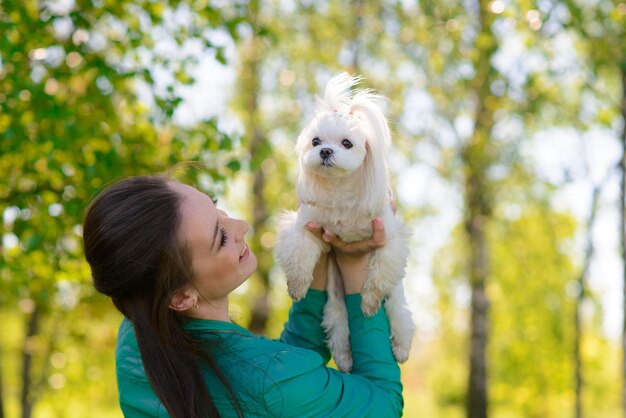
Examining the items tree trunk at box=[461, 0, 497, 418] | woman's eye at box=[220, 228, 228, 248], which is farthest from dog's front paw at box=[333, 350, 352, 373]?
tree trunk at box=[461, 0, 497, 418]

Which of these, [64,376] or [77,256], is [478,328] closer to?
[64,376]

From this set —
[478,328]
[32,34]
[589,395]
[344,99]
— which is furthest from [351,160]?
[589,395]

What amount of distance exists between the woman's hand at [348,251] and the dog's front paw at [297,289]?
0.14 ft

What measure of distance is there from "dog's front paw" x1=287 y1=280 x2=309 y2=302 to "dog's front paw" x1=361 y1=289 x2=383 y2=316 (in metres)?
0.28

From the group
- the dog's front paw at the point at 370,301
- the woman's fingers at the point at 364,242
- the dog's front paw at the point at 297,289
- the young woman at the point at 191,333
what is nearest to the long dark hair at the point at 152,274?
the young woman at the point at 191,333

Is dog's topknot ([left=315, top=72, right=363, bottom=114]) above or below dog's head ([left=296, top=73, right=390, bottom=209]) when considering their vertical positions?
above

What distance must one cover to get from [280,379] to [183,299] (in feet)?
1.22

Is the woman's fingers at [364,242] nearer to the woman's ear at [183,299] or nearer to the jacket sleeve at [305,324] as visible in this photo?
the jacket sleeve at [305,324]

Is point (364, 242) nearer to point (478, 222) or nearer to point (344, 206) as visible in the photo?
point (344, 206)

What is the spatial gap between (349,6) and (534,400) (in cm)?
1651

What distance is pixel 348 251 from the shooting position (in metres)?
2.88

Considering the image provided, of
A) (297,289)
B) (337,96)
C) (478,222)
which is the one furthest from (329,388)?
(478,222)

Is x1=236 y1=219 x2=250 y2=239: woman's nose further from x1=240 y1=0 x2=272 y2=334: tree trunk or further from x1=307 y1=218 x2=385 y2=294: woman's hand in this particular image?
x1=240 y1=0 x2=272 y2=334: tree trunk

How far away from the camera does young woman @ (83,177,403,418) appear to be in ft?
6.95
